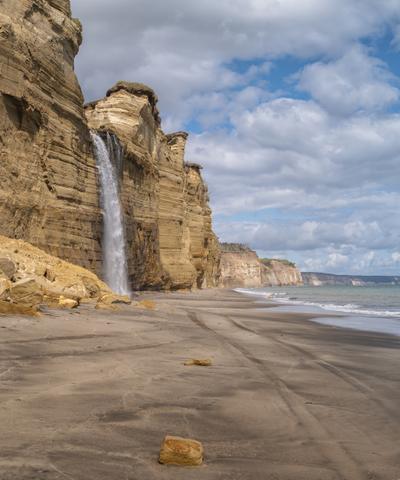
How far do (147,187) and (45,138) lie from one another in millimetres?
18882

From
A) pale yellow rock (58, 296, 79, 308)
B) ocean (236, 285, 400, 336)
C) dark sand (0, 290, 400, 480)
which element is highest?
pale yellow rock (58, 296, 79, 308)

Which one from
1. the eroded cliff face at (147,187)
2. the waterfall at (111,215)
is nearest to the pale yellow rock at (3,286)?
the waterfall at (111,215)

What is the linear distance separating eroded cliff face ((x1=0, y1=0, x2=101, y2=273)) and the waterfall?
6.94ft

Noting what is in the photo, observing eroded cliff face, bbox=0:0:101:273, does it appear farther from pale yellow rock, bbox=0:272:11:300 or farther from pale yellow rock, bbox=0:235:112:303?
pale yellow rock, bbox=0:272:11:300

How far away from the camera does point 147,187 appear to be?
4178 cm

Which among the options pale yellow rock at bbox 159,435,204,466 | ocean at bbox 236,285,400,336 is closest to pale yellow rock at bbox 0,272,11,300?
pale yellow rock at bbox 159,435,204,466

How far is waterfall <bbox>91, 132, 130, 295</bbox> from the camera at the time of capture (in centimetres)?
3056

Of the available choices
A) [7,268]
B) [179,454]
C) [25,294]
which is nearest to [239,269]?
[7,268]

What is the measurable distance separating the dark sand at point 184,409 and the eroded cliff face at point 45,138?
13.1 meters

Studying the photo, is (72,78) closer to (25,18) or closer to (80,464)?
(25,18)

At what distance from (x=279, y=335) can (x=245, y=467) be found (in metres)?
10.2

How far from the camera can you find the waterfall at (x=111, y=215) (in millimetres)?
30562

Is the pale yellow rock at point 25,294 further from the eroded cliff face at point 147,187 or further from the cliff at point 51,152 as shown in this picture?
the eroded cliff face at point 147,187

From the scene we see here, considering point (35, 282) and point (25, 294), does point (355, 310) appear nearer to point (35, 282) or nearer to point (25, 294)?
point (35, 282)
